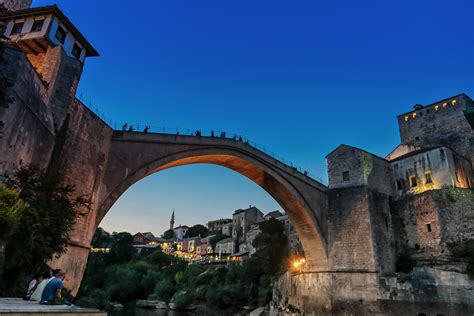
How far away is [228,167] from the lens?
21.5 metres

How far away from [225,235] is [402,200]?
46458mm

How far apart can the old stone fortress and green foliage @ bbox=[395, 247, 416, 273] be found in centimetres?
21

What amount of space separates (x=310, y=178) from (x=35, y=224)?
17624mm

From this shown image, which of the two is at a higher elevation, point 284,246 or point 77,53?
point 77,53

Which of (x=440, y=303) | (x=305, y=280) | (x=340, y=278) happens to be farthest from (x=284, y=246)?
(x=440, y=303)

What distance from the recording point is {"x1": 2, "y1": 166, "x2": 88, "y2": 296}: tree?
7.45 m

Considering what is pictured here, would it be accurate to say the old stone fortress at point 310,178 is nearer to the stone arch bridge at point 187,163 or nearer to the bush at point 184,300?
the stone arch bridge at point 187,163

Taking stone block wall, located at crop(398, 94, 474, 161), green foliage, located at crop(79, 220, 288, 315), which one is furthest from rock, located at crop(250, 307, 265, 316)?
stone block wall, located at crop(398, 94, 474, 161)

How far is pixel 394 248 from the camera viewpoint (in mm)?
20734

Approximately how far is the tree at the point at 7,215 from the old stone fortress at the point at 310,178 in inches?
80.1

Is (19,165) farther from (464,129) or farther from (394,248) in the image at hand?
(464,129)

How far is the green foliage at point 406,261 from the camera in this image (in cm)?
1962

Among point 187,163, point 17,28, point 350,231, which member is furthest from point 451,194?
point 17,28

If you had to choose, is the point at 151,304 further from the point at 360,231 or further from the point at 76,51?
the point at 76,51
